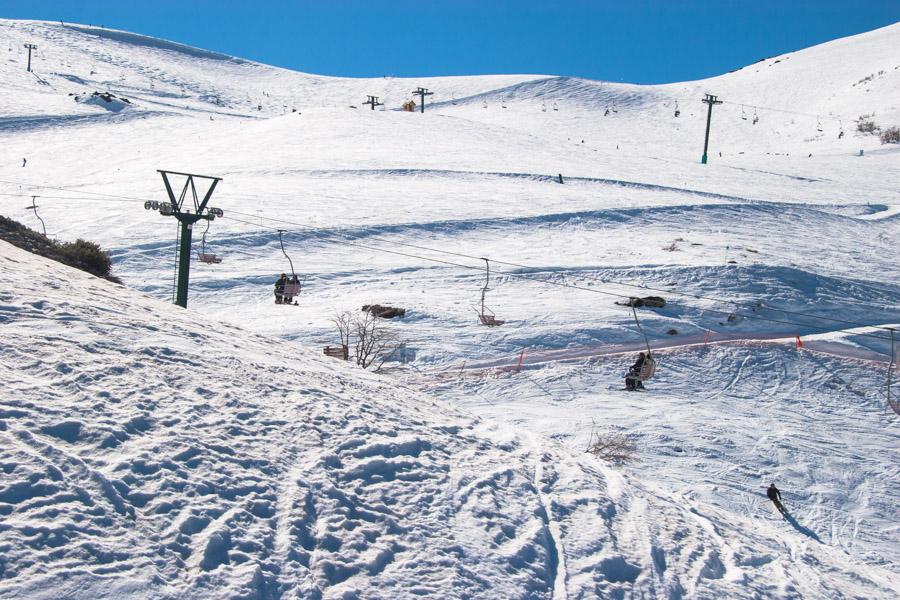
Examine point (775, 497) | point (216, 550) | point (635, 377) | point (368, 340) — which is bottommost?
point (775, 497)

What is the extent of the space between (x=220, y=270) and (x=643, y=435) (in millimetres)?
16801

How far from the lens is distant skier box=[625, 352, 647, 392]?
20359mm

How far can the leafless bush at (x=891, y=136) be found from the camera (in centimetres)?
6412

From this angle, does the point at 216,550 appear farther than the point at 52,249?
No

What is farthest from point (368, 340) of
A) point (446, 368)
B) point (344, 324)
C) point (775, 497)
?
point (775, 497)

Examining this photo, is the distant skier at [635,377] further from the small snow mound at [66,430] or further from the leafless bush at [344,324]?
the small snow mound at [66,430]

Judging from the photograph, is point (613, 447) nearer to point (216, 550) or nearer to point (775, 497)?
point (775, 497)

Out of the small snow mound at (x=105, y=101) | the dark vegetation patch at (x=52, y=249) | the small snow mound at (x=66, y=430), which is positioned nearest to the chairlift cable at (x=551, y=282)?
the dark vegetation patch at (x=52, y=249)

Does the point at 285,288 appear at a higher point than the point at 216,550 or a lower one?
higher

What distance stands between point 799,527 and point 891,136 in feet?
192

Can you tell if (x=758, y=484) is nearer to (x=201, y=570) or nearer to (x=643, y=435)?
(x=643, y=435)

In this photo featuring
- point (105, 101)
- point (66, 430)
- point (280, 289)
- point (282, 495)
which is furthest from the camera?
point (105, 101)

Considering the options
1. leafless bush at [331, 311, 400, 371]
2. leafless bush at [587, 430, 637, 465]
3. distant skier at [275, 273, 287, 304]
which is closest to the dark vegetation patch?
leafless bush at [331, 311, 400, 371]

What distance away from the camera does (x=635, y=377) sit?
20391 millimetres
